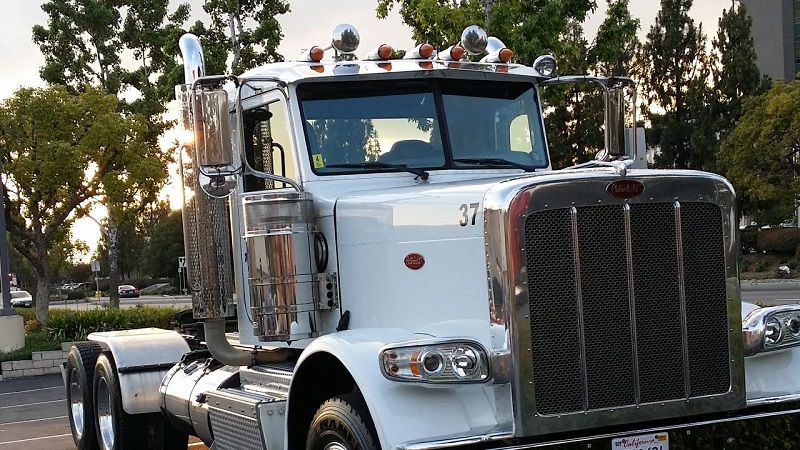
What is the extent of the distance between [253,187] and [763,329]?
140 inches

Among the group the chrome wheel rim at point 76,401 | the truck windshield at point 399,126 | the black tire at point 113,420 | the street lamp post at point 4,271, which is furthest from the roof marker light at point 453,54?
the street lamp post at point 4,271

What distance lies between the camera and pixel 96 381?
10.2 meters

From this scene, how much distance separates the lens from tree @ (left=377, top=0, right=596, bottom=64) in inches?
719

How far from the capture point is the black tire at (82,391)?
1038 cm

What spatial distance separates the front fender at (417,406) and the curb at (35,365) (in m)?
16.0

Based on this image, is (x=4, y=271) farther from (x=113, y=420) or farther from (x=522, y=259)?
(x=522, y=259)

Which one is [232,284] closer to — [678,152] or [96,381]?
[96,381]

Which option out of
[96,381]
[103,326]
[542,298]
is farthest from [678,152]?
[542,298]

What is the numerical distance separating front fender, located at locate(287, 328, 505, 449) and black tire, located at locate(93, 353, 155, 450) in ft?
14.7

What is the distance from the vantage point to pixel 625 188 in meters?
5.59

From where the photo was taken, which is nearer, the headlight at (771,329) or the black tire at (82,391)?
the headlight at (771,329)

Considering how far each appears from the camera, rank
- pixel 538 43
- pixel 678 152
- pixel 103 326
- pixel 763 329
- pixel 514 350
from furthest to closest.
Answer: pixel 678 152, pixel 103 326, pixel 538 43, pixel 763 329, pixel 514 350

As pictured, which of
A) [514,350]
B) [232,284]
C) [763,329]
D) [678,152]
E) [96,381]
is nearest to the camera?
[514,350]

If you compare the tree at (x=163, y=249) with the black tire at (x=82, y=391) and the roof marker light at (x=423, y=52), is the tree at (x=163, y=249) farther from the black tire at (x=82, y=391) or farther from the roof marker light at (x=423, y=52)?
the roof marker light at (x=423, y=52)
